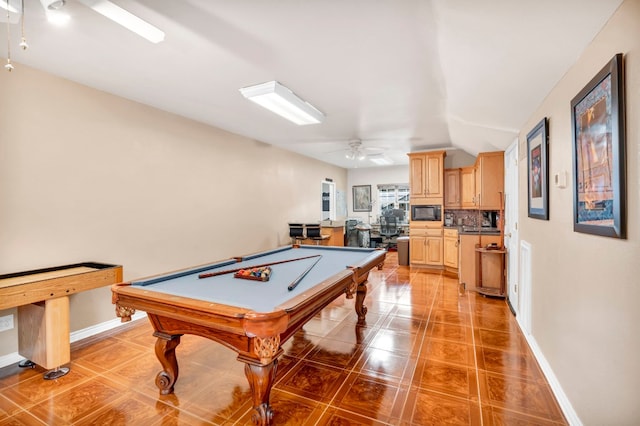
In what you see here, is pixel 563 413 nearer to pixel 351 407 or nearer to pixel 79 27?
pixel 351 407

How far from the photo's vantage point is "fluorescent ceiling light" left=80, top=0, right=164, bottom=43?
1.66 m

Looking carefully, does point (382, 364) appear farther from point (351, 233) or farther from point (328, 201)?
point (328, 201)

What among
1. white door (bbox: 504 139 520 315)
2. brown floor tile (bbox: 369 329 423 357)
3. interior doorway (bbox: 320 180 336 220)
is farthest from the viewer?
interior doorway (bbox: 320 180 336 220)

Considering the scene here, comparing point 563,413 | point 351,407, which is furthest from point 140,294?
point 563,413

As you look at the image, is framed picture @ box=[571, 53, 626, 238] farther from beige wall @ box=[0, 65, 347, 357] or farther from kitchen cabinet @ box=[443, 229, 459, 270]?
kitchen cabinet @ box=[443, 229, 459, 270]

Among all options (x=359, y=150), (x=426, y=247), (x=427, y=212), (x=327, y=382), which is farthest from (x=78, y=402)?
(x=427, y=212)

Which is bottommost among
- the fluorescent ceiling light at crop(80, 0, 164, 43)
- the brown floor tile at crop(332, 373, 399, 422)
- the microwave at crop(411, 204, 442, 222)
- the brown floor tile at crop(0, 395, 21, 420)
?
the brown floor tile at crop(332, 373, 399, 422)

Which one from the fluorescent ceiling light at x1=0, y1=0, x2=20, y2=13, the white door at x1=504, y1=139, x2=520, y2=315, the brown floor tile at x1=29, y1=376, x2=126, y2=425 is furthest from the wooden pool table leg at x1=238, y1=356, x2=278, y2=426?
the white door at x1=504, y1=139, x2=520, y2=315

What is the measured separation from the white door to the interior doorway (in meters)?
4.56

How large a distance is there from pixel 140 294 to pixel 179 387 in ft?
2.87

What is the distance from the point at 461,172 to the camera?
20.0 ft

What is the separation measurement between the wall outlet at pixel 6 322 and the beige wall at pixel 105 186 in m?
0.04

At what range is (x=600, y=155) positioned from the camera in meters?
1.43

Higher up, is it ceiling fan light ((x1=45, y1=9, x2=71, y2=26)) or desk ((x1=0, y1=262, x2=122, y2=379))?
ceiling fan light ((x1=45, y1=9, x2=71, y2=26))
